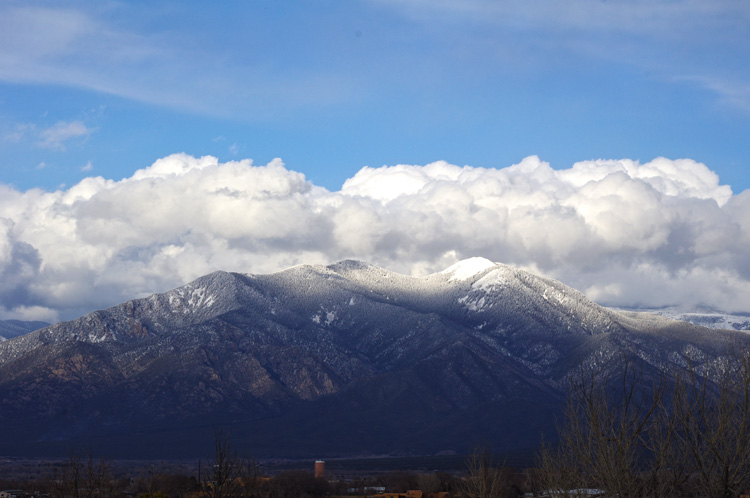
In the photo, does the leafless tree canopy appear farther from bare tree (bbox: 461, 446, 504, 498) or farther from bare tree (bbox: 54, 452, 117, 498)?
bare tree (bbox: 54, 452, 117, 498)

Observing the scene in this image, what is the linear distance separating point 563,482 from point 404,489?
11182 centimetres

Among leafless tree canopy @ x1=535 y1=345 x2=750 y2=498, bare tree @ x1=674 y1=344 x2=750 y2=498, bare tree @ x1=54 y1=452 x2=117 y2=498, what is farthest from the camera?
bare tree @ x1=54 y1=452 x2=117 y2=498

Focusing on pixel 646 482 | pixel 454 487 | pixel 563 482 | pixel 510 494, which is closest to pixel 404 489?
pixel 454 487

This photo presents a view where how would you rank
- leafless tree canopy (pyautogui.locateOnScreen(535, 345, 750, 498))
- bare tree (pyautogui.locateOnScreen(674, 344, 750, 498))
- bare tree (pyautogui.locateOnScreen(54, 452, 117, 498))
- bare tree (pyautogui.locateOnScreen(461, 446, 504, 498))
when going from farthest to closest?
bare tree (pyautogui.locateOnScreen(461, 446, 504, 498)) < bare tree (pyautogui.locateOnScreen(54, 452, 117, 498)) < leafless tree canopy (pyautogui.locateOnScreen(535, 345, 750, 498)) < bare tree (pyautogui.locateOnScreen(674, 344, 750, 498))

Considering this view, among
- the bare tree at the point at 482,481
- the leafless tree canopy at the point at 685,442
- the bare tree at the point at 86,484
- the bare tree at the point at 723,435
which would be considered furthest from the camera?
the bare tree at the point at 482,481

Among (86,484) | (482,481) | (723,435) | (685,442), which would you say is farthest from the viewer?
(86,484)

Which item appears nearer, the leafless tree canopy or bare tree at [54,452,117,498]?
the leafless tree canopy

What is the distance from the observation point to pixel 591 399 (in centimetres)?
3981

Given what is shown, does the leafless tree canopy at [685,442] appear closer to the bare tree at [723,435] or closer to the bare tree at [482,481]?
the bare tree at [723,435]

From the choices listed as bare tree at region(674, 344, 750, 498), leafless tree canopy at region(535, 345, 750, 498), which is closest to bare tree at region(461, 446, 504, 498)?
leafless tree canopy at region(535, 345, 750, 498)

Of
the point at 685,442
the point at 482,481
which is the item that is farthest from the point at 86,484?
the point at 685,442

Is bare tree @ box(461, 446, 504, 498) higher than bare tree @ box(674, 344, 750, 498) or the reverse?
the reverse

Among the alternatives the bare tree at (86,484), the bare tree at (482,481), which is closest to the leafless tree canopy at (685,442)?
the bare tree at (482,481)

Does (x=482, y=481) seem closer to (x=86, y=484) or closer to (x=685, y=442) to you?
(x=86, y=484)
